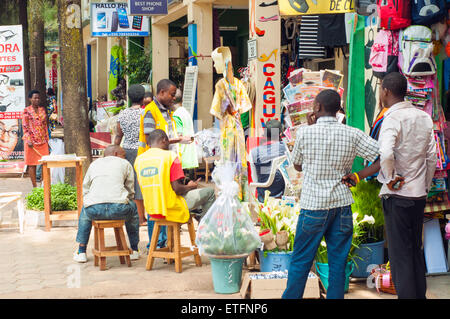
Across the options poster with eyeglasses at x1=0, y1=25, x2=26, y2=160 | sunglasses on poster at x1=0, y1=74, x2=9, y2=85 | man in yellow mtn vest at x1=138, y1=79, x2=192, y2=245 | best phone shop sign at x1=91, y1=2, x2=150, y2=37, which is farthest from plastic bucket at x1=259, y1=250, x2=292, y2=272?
best phone shop sign at x1=91, y1=2, x2=150, y2=37

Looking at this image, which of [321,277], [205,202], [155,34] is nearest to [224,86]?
[205,202]

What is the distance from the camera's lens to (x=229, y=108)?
785cm

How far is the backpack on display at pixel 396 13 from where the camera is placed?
5.92 metres

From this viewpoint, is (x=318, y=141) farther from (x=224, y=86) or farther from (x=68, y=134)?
(x=68, y=134)

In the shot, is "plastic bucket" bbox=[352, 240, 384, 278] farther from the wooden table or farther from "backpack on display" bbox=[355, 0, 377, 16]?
the wooden table

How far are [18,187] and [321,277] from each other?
9462 mm

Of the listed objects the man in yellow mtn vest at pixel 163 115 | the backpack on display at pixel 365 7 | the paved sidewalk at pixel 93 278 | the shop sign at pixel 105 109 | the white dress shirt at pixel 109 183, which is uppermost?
the backpack on display at pixel 365 7

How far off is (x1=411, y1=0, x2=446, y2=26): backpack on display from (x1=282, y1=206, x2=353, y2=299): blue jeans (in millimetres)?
2181

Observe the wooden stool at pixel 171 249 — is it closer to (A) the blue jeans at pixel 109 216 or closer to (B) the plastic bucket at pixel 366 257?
(A) the blue jeans at pixel 109 216

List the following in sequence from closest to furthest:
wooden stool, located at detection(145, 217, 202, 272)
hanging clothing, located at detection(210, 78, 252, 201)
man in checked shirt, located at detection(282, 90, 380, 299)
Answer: man in checked shirt, located at detection(282, 90, 380, 299) < wooden stool, located at detection(145, 217, 202, 272) < hanging clothing, located at detection(210, 78, 252, 201)

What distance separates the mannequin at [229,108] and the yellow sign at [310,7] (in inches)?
39.3

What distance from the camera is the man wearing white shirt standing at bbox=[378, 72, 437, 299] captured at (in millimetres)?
4844

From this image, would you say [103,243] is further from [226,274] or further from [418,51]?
[418,51]

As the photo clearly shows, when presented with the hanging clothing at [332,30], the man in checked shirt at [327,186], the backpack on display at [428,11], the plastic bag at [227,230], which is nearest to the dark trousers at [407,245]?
the man in checked shirt at [327,186]
